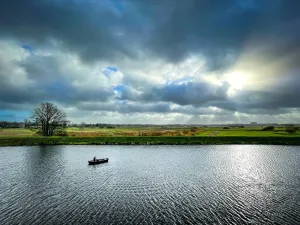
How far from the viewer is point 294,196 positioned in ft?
89.9

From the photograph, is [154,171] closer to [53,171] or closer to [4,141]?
[53,171]

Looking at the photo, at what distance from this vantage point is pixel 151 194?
95.3 feet

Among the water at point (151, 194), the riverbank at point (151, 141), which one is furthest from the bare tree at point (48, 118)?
the water at point (151, 194)

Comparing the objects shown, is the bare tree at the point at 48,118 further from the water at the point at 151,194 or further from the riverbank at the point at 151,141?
the water at the point at 151,194

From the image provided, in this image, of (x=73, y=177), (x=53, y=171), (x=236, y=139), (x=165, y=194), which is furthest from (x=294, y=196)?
(x=236, y=139)

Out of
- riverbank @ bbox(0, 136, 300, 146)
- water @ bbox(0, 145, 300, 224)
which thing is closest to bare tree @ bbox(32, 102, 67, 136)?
riverbank @ bbox(0, 136, 300, 146)

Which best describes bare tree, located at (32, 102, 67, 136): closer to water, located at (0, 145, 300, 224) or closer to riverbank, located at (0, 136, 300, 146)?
riverbank, located at (0, 136, 300, 146)

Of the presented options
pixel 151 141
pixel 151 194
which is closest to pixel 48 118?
pixel 151 141

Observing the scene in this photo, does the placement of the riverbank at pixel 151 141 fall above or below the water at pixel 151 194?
above

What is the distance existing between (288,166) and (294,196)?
2123 centimetres

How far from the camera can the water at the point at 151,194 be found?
21.7 meters

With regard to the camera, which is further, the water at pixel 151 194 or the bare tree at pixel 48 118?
the bare tree at pixel 48 118

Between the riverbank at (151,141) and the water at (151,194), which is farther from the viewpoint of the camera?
the riverbank at (151,141)

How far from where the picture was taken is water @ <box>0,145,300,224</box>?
21734mm
